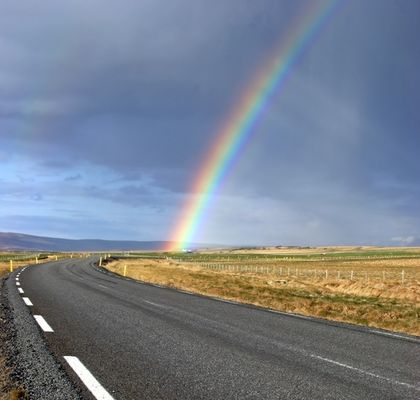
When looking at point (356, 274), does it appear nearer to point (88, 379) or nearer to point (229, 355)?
point (229, 355)

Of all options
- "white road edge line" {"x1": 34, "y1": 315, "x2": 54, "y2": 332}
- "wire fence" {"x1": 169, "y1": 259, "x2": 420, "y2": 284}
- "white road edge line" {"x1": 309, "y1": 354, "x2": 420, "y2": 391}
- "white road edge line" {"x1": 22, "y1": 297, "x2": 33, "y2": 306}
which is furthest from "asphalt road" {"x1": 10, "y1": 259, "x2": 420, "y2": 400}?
"wire fence" {"x1": 169, "y1": 259, "x2": 420, "y2": 284}

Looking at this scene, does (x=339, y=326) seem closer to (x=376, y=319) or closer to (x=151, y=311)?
(x=376, y=319)

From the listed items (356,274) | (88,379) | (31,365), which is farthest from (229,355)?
(356,274)

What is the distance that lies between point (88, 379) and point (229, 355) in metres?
2.64

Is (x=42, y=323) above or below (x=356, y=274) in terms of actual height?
below

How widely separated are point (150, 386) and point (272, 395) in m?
1.61

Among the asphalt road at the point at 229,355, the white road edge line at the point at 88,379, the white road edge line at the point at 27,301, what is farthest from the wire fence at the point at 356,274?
the white road edge line at the point at 88,379

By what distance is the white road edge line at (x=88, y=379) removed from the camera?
5.64 metres

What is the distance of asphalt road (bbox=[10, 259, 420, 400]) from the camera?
19.8 feet

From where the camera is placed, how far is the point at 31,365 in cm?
707

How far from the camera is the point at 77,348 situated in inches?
332

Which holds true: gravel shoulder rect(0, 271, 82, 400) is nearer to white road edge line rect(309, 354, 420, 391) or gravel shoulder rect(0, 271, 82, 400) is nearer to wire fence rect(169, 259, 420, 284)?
white road edge line rect(309, 354, 420, 391)

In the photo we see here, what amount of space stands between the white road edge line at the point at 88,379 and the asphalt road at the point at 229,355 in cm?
6

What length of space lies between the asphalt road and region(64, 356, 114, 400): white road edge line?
0.06 metres
